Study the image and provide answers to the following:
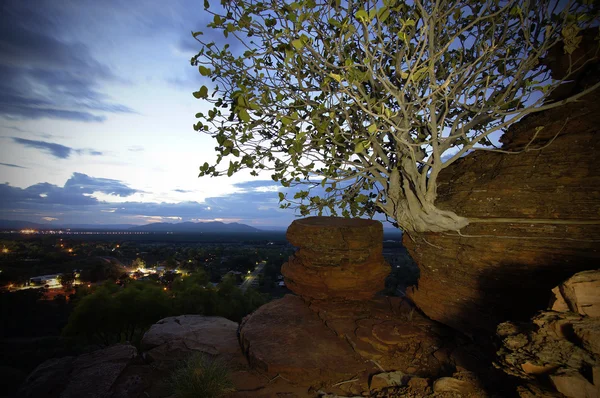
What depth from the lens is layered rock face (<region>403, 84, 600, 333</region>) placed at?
14.7 ft

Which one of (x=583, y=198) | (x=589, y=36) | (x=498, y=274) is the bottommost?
(x=498, y=274)

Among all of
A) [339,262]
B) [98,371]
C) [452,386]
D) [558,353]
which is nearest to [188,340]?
[98,371]

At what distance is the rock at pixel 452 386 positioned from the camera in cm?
401

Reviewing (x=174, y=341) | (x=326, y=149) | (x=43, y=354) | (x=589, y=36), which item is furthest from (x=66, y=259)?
(x=589, y=36)

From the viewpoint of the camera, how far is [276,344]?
6164 mm

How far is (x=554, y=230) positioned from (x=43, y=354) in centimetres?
3257

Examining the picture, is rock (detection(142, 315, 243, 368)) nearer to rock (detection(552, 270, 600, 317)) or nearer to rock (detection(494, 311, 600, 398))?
rock (detection(494, 311, 600, 398))

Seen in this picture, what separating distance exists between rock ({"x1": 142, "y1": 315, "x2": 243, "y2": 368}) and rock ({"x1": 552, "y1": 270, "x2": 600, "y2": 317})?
6287mm

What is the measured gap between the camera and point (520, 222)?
498cm

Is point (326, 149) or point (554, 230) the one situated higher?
point (326, 149)

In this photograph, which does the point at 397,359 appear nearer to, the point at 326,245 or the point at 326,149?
the point at 326,245

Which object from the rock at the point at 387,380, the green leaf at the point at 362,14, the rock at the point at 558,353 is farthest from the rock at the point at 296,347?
the green leaf at the point at 362,14

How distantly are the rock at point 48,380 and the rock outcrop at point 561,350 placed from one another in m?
7.95

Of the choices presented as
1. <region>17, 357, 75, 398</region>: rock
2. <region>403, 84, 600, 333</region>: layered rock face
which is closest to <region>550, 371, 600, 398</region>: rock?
<region>403, 84, 600, 333</region>: layered rock face
